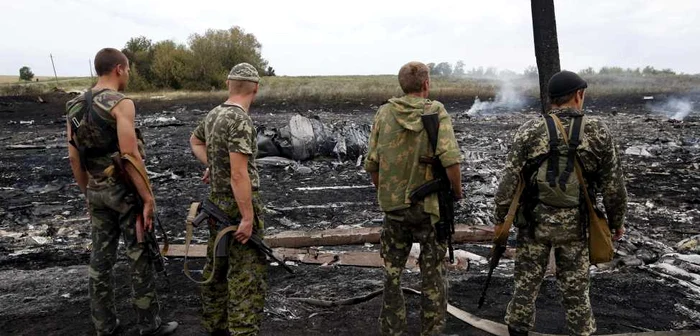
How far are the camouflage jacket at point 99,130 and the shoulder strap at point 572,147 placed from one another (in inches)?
111

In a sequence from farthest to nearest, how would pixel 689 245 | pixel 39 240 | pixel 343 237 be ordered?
pixel 39 240 < pixel 343 237 < pixel 689 245

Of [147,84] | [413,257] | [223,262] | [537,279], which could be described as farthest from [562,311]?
[147,84]

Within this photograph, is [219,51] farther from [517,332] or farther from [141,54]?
[517,332]

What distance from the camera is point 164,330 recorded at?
11.6 ft

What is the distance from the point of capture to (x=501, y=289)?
14.0ft

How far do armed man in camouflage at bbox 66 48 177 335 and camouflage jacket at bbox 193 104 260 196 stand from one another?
560 mm

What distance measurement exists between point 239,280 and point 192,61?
30.6 m

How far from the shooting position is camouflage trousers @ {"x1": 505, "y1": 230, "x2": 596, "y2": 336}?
10.1 feet

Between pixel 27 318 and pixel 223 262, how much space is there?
1916mm

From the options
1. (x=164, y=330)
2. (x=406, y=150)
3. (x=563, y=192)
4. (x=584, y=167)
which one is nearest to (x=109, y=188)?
(x=164, y=330)

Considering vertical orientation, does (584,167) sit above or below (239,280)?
above

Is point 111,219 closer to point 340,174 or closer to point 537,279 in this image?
point 537,279

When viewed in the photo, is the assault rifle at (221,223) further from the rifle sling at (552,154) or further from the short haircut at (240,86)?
the rifle sling at (552,154)

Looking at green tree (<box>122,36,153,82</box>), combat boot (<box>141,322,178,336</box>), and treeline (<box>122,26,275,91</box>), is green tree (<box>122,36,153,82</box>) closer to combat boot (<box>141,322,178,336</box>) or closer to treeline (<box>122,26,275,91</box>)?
treeline (<box>122,26,275,91</box>)
